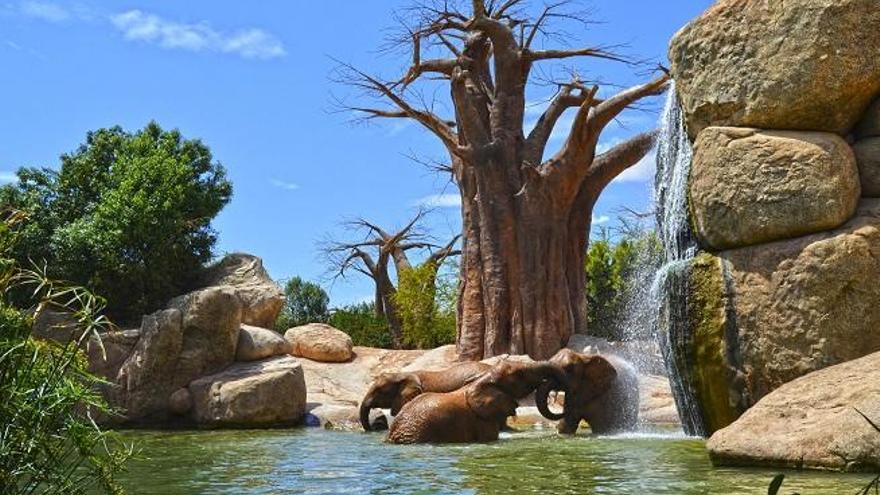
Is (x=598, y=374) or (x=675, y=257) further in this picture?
(x=598, y=374)

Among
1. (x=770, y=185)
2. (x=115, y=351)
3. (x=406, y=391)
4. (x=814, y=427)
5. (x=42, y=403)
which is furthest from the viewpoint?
(x=115, y=351)

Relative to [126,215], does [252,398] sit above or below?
below

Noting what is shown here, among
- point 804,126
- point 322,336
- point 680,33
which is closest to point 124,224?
point 322,336

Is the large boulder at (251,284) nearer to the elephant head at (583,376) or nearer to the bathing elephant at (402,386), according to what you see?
the bathing elephant at (402,386)

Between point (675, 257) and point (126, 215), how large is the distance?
12734 mm

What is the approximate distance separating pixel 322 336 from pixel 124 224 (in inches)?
189

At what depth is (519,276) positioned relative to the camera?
2225 centimetres

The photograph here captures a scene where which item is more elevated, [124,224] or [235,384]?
[124,224]

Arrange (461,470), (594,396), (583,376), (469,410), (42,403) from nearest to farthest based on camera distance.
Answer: (42,403) → (461,470) → (469,410) → (583,376) → (594,396)

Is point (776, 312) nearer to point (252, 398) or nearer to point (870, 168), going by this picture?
point (870, 168)

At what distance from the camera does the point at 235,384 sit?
16984 mm

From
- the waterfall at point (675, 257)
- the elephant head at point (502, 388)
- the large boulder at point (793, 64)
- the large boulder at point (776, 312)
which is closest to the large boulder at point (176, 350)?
the elephant head at point (502, 388)

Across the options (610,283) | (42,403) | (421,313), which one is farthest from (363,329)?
(42,403)

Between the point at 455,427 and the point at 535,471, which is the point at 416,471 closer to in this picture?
the point at 535,471
